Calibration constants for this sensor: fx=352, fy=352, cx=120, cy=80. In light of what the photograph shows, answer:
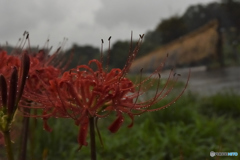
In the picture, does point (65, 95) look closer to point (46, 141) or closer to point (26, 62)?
point (26, 62)

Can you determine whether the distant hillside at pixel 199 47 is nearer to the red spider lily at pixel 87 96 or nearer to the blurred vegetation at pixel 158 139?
the blurred vegetation at pixel 158 139

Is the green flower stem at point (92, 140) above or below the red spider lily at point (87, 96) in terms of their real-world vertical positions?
below

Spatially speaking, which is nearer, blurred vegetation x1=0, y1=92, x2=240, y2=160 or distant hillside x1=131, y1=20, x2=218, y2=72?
A: blurred vegetation x1=0, y1=92, x2=240, y2=160

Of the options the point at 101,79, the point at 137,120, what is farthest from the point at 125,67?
the point at 137,120

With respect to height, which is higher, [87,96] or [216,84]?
[87,96]

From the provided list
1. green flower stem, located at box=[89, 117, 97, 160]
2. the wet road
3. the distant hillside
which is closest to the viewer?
green flower stem, located at box=[89, 117, 97, 160]

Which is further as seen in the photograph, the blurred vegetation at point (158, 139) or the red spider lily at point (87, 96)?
the blurred vegetation at point (158, 139)

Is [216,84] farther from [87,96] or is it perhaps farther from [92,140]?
[92,140]

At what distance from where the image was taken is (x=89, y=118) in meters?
1.06

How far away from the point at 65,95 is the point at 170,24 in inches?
1227

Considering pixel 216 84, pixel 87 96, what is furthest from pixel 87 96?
pixel 216 84

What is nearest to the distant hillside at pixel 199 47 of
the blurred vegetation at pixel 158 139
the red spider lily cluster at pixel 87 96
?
the blurred vegetation at pixel 158 139

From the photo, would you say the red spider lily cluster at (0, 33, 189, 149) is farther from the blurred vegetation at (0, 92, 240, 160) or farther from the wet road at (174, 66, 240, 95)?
the wet road at (174, 66, 240, 95)

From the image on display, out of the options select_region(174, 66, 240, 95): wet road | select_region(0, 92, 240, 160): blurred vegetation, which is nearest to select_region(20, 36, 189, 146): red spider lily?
select_region(0, 92, 240, 160): blurred vegetation
